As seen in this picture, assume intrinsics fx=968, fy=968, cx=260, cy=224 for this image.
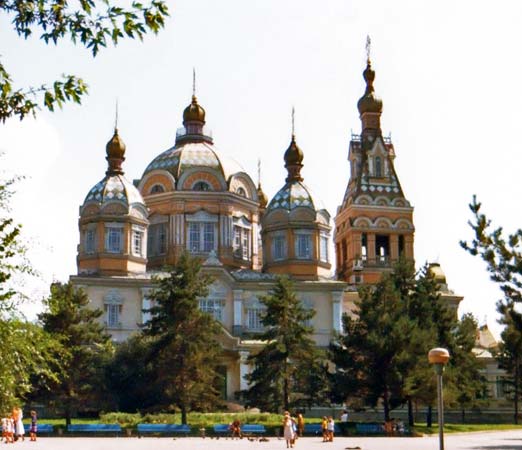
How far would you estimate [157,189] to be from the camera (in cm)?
6356

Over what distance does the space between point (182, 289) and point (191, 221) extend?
1903 centimetres

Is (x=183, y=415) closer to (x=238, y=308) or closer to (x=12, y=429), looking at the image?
(x=12, y=429)

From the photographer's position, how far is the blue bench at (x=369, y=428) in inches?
1585

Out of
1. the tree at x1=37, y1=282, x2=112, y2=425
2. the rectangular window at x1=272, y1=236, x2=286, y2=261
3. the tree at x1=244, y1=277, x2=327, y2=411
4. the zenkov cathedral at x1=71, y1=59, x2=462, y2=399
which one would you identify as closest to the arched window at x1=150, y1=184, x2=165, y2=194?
the zenkov cathedral at x1=71, y1=59, x2=462, y2=399

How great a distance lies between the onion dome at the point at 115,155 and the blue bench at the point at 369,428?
87.6ft

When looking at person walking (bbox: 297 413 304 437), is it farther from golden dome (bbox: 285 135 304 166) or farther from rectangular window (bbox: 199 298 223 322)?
golden dome (bbox: 285 135 304 166)

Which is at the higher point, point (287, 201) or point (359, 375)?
point (287, 201)

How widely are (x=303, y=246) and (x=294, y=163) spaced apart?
20.6 feet

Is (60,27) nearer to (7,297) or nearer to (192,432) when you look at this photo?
(7,297)

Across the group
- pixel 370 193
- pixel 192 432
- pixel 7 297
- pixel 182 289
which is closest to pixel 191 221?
pixel 370 193

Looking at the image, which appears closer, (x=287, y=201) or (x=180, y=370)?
(x=180, y=370)

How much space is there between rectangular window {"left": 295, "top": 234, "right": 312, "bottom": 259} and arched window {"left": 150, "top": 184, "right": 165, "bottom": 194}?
31.4 ft

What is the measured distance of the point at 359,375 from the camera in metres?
43.3

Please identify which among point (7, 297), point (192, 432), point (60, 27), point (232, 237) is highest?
point (232, 237)
